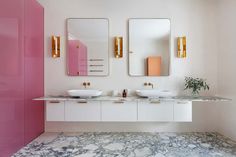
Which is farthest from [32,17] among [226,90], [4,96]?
[226,90]

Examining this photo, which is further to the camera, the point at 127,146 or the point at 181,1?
the point at 181,1

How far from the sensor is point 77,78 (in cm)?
347

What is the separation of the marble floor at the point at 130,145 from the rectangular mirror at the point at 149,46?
1.26 metres

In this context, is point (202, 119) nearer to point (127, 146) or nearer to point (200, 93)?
point (200, 93)

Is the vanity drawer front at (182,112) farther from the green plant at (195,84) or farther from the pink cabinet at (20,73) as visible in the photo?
the pink cabinet at (20,73)

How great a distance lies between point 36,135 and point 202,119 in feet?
10.7

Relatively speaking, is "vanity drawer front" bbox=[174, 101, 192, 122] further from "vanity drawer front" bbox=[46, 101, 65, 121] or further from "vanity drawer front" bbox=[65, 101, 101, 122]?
"vanity drawer front" bbox=[46, 101, 65, 121]

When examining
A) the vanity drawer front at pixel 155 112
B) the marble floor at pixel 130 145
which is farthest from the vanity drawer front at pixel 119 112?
the marble floor at pixel 130 145

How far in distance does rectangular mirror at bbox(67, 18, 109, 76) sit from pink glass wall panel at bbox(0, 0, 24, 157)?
3.32ft

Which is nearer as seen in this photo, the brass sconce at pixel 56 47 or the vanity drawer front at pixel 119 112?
the vanity drawer front at pixel 119 112

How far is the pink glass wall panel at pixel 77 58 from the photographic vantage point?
3.43 metres

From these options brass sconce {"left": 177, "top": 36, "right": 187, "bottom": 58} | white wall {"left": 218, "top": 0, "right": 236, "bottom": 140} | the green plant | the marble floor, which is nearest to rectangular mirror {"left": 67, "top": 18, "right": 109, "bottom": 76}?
the marble floor

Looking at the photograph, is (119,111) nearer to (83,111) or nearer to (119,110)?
(119,110)

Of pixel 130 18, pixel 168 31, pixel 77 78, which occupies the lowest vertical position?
pixel 77 78
